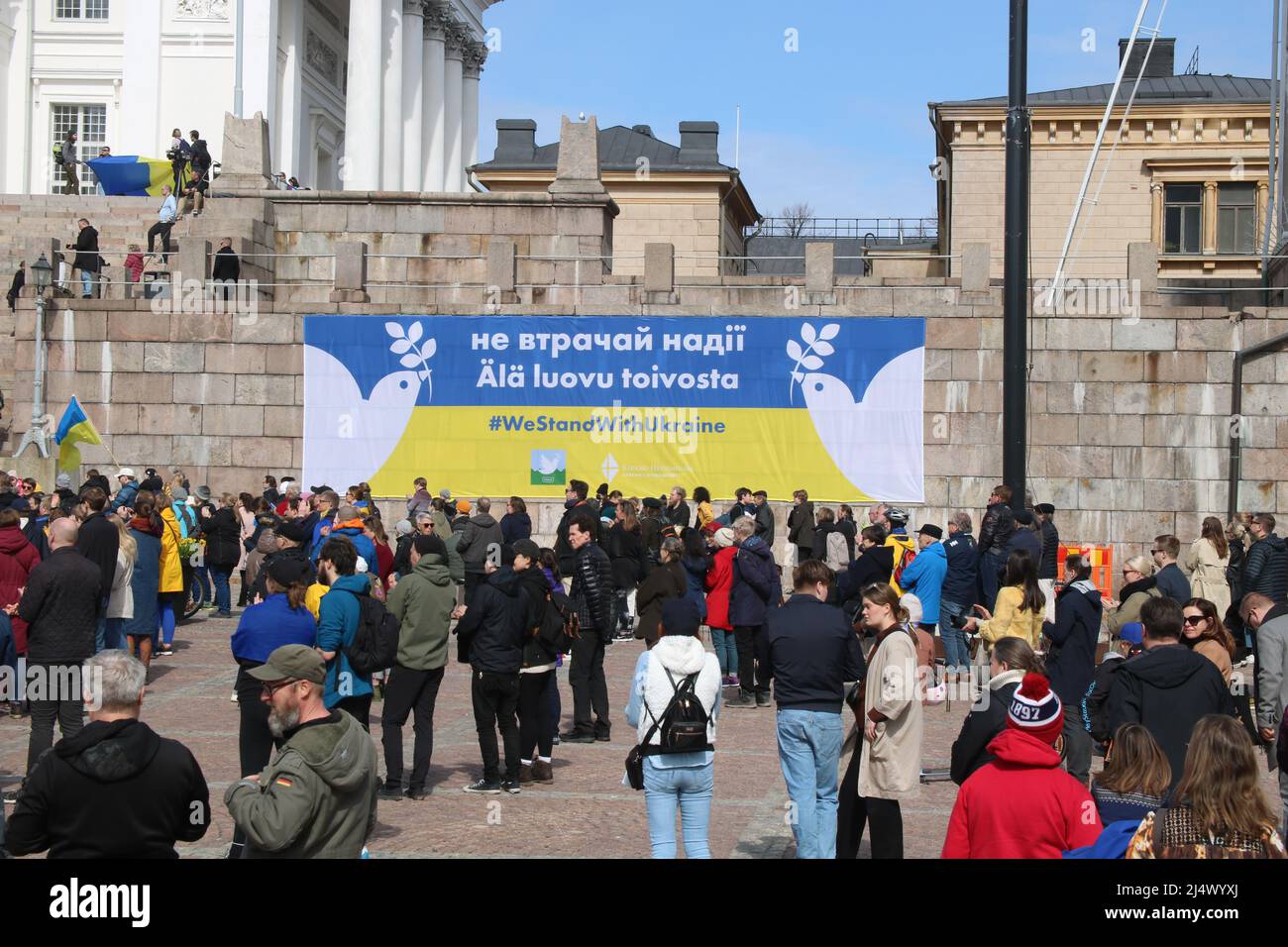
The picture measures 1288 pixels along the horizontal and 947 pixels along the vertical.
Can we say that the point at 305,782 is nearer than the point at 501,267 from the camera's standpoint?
Yes

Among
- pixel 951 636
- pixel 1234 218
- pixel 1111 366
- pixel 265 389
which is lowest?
pixel 951 636

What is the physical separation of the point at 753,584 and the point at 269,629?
20.0ft

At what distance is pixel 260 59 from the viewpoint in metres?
45.5

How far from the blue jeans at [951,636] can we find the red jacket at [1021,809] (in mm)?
9041

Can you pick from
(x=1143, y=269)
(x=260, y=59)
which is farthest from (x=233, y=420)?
(x=260, y=59)

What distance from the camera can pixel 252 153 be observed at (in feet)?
90.1

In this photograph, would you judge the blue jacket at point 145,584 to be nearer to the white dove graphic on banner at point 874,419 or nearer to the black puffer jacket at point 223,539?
the black puffer jacket at point 223,539

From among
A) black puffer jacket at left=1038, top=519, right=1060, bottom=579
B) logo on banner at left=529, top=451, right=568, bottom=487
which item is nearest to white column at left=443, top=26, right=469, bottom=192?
logo on banner at left=529, top=451, right=568, bottom=487

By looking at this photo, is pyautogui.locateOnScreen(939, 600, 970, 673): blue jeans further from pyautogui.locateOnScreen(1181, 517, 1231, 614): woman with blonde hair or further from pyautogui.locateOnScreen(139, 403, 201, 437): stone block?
pyautogui.locateOnScreen(139, 403, 201, 437): stone block

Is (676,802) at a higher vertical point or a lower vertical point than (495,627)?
lower

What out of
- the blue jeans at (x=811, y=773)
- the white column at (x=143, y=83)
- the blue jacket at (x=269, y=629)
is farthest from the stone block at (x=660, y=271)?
the white column at (x=143, y=83)

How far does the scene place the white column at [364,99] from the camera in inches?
1738

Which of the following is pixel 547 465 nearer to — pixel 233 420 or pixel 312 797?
pixel 233 420

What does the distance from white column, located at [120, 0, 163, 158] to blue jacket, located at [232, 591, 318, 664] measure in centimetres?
4032
